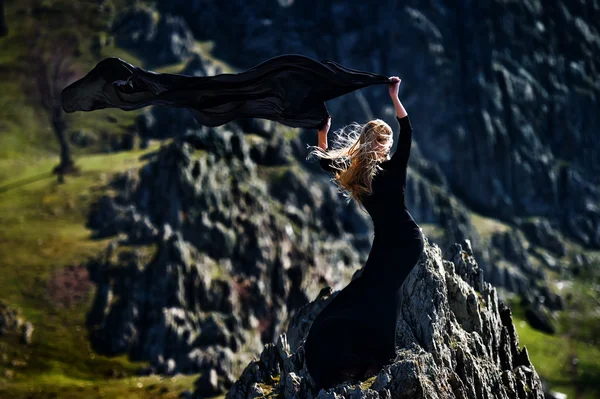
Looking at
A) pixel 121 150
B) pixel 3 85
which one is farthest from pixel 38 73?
pixel 121 150

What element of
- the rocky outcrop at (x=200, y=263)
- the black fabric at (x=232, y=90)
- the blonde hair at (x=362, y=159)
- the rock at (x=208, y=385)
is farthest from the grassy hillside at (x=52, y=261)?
the blonde hair at (x=362, y=159)

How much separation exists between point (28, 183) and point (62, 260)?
111 feet

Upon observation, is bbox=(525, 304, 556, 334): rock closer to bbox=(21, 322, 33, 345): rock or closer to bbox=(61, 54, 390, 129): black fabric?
bbox=(21, 322, 33, 345): rock

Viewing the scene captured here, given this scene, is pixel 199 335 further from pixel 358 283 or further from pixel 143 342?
pixel 358 283

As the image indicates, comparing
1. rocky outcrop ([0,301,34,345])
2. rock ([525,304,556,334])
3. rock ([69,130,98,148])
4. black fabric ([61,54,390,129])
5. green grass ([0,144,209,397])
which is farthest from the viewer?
rock ([525,304,556,334])

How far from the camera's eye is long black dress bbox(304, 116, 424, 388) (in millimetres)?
19141

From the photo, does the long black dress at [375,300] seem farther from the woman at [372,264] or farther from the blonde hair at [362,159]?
the blonde hair at [362,159]

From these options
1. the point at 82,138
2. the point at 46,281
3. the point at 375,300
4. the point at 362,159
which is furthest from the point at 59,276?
the point at 362,159

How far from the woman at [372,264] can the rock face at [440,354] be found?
0.72m

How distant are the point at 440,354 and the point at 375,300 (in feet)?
14.2

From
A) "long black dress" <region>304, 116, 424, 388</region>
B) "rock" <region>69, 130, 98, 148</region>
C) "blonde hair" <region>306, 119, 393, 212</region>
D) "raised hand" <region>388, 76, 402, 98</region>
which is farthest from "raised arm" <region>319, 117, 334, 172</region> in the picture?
"rock" <region>69, 130, 98, 148</region>

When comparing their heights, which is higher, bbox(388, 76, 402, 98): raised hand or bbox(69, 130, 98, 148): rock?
bbox(388, 76, 402, 98): raised hand

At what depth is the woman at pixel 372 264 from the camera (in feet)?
62.4

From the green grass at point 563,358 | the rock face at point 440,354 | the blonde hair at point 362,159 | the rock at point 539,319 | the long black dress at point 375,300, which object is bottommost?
the green grass at point 563,358
